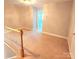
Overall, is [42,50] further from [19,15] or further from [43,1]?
[43,1]

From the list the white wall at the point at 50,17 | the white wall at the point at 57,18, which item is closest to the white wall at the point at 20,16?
the white wall at the point at 50,17

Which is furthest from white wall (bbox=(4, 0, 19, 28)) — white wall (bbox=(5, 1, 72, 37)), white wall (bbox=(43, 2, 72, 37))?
white wall (bbox=(43, 2, 72, 37))

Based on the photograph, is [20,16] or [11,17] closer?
[11,17]

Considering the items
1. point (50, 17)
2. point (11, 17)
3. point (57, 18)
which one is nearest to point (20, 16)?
point (11, 17)

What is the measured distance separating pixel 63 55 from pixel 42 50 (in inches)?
17.5

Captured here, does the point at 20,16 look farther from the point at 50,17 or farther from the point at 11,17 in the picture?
the point at 50,17

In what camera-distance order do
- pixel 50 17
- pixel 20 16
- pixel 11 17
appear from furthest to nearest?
pixel 50 17 < pixel 20 16 < pixel 11 17

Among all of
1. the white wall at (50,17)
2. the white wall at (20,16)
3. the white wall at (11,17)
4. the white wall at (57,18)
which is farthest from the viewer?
the white wall at (57,18)

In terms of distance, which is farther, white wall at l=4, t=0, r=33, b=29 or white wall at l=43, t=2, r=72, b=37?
white wall at l=43, t=2, r=72, b=37

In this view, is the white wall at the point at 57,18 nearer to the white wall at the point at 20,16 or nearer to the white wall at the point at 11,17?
the white wall at the point at 20,16

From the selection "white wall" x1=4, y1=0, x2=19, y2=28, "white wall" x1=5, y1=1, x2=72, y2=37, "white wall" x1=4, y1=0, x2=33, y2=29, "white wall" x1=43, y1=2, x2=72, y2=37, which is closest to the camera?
"white wall" x1=4, y1=0, x2=19, y2=28

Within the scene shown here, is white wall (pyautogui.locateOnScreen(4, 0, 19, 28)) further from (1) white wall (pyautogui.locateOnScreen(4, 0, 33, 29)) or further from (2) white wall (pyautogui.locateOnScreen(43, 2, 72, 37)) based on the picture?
(2) white wall (pyautogui.locateOnScreen(43, 2, 72, 37))

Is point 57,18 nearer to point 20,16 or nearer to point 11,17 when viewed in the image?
point 20,16

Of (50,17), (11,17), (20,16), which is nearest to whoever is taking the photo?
(11,17)
